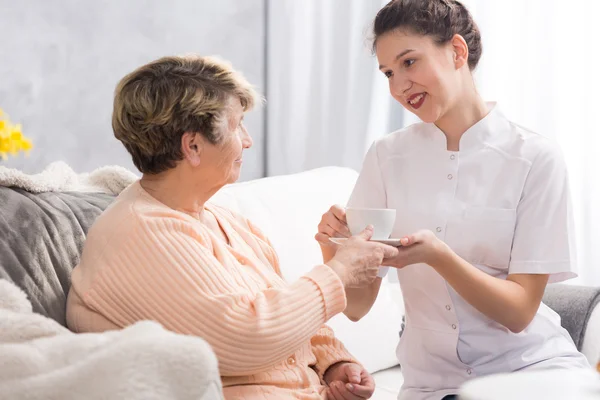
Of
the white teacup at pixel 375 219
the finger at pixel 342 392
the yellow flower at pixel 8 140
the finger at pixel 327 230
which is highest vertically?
the yellow flower at pixel 8 140

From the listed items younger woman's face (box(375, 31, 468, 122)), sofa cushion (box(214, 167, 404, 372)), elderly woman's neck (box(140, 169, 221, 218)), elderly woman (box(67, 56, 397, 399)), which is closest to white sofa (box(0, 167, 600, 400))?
sofa cushion (box(214, 167, 404, 372))

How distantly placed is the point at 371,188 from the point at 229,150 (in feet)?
1.51

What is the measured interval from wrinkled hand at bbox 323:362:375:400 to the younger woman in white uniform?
0.12 metres

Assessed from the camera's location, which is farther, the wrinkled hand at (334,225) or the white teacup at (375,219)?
the wrinkled hand at (334,225)

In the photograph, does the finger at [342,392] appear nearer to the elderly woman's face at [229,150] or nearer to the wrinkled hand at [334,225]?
the wrinkled hand at [334,225]

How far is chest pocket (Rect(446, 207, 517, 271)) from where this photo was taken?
1.83 meters

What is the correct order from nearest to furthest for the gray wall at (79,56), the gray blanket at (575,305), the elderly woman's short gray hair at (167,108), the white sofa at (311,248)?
the elderly woman's short gray hair at (167,108)
the gray blanket at (575,305)
the white sofa at (311,248)
the gray wall at (79,56)

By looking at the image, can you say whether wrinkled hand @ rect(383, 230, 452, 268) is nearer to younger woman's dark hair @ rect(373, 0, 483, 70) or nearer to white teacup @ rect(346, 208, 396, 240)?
white teacup @ rect(346, 208, 396, 240)

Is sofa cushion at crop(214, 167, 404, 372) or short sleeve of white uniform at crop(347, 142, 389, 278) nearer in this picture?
short sleeve of white uniform at crop(347, 142, 389, 278)

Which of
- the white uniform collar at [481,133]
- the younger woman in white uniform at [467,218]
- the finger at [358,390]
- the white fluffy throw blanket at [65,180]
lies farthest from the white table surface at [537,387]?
the white fluffy throw blanket at [65,180]

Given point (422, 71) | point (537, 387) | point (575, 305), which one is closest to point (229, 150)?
point (422, 71)

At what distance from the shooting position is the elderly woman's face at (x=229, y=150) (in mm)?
1674

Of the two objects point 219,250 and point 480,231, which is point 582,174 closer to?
point 480,231

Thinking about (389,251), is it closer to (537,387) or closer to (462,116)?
(462,116)
